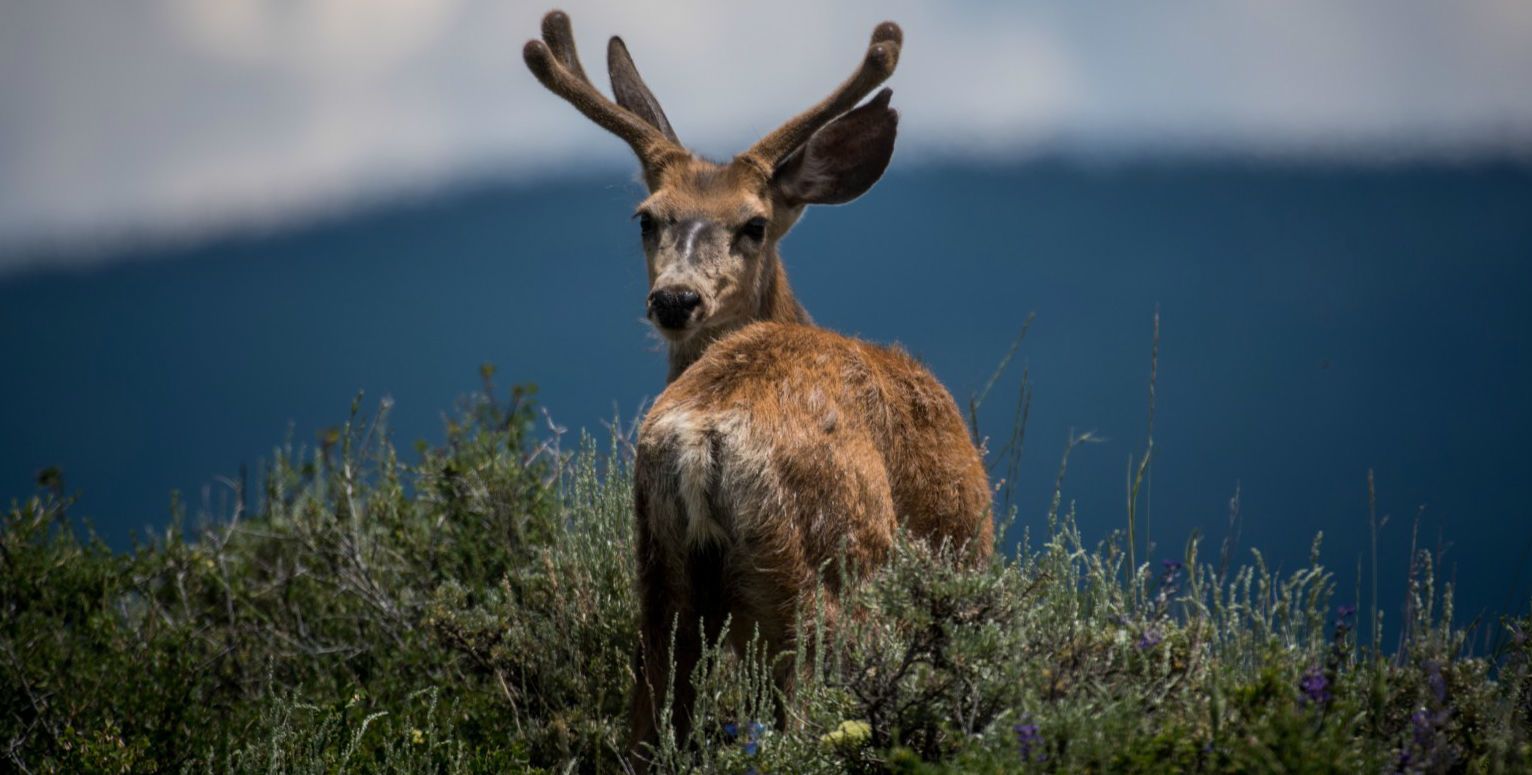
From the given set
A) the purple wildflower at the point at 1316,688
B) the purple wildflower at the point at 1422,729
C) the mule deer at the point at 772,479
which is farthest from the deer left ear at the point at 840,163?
the purple wildflower at the point at 1422,729

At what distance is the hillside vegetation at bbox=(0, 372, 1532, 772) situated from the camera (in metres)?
3.55

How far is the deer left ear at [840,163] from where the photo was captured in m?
6.38

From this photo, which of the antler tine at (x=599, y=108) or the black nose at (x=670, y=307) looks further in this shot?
the antler tine at (x=599, y=108)

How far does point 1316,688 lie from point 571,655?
8.88ft

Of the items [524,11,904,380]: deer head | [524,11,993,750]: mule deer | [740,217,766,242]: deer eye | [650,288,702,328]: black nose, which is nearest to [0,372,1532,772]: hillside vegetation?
[524,11,993,750]: mule deer

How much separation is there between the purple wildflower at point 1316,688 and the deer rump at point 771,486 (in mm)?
1010

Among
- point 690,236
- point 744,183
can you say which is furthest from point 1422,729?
point 744,183

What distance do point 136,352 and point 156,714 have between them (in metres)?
13.3

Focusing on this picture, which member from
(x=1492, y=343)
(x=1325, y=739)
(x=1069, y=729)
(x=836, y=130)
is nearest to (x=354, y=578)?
(x=836, y=130)

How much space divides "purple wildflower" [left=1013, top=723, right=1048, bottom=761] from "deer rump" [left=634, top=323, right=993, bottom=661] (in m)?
0.80

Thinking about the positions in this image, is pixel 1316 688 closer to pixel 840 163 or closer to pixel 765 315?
pixel 765 315

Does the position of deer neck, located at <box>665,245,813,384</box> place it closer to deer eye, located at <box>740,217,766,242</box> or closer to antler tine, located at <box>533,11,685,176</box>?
deer eye, located at <box>740,217,766,242</box>

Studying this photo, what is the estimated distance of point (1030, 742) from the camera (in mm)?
3314

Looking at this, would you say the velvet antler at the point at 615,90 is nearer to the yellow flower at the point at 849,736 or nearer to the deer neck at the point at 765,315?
the deer neck at the point at 765,315
